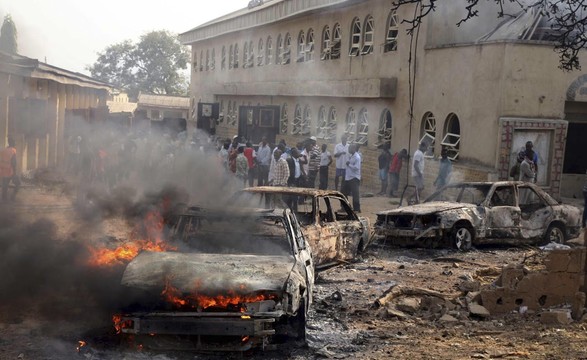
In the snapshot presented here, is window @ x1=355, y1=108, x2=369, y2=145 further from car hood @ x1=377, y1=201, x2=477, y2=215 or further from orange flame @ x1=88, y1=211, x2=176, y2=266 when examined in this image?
orange flame @ x1=88, y1=211, x2=176, y2=266

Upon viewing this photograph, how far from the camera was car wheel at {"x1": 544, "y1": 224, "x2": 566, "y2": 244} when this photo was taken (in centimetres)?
1501

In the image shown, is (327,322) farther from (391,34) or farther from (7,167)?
(391,34)

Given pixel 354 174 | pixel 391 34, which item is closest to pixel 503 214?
pixel 354 174

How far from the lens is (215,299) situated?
7.04m

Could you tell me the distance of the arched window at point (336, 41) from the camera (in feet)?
98.0

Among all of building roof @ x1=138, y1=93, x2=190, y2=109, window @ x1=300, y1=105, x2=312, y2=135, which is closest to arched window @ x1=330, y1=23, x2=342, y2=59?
window @ x1=300, y1=105, x2=312, y2=135

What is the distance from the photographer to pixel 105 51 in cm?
A: 9044

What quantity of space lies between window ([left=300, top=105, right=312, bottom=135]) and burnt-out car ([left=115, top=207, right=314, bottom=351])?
24.4 meters

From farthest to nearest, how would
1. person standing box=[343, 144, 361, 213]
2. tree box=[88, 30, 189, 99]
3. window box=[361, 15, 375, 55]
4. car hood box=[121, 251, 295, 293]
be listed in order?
tree box=[88, 30, 189, 99]
window box=[361, 15, 375, 55]
person standing box=[343, 144, 361, 213]
car hood box=[121, 251, 295, 293]

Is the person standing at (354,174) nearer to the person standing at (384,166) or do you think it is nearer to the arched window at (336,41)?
the person standing at (384,166)

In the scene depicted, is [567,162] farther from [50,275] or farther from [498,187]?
[50,275]

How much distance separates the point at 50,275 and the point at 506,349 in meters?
4.98

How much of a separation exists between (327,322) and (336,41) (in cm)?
2241

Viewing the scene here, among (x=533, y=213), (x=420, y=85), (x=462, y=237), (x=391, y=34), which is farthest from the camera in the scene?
(x=391, y=34)
